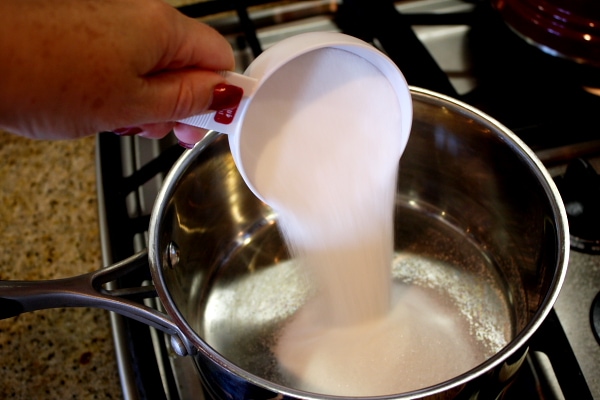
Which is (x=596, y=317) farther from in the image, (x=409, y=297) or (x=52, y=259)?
(x=52, y=259)

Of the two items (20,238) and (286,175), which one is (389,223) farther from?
(20,238)

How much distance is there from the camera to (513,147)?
65cm

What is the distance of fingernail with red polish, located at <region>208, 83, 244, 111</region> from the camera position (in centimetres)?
48

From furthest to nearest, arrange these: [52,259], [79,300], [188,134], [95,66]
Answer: [52,259], [188,134], [79,300], [95,66]

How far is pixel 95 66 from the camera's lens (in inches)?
15.6

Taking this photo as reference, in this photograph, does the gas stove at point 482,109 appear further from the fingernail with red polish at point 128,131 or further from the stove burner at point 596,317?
the fingernail with red polish at point 128,131

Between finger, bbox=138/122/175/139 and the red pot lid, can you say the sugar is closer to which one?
finger, bbox=138/122/175/139

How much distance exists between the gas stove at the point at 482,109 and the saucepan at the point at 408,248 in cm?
5

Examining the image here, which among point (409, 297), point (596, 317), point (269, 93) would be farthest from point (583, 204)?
point (269, 93)

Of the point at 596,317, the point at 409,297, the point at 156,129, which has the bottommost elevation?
the point at 409,297

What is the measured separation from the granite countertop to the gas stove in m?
0.05

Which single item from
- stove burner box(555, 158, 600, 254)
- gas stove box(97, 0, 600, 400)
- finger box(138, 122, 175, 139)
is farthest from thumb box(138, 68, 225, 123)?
stove burner box(555, 158, 600, 254)

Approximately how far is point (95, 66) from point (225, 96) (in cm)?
12

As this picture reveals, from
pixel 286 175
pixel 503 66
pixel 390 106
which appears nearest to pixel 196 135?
pixel 286 175
